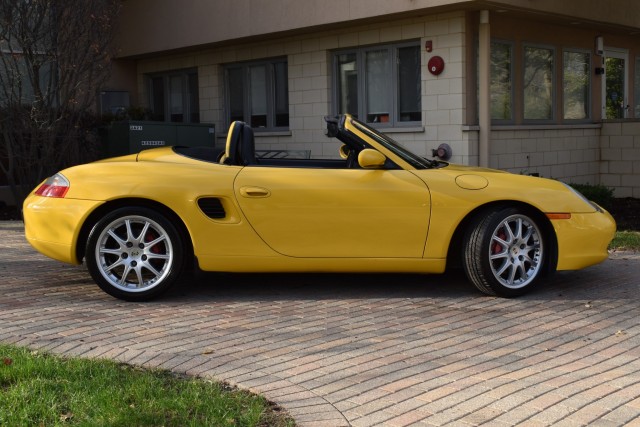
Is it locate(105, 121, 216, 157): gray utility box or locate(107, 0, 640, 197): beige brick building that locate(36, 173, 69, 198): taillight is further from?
locate(105, 121, 216, 157): gray utility box

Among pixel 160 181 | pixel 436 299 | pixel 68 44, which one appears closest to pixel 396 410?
pixel 436 299

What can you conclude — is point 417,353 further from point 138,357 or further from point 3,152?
point 3,152

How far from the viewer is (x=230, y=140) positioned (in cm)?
632

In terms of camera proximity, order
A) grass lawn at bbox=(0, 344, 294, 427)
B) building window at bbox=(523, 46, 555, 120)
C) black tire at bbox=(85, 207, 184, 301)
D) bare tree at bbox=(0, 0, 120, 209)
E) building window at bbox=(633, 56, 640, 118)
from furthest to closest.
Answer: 1. building window at bbox=(633, 56, 640, 118)
2. building window at bbox=(523, 46, 555, 120)
3. bare tree at bbox=(0, 0, 120, 209)
4. black tire at bbox=(85, 207, 184, 301)
5. grass lawn at bbox=(0, 344, 294, 427)

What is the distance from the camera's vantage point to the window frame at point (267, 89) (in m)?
15.1

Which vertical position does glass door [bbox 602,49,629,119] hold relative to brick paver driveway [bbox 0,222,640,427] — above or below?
above

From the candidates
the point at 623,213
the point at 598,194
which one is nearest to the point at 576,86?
the point at 598,194

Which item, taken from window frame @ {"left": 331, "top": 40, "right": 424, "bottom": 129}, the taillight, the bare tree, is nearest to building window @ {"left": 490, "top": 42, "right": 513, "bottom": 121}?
window frame @ {"left": 331, "top": 40, "right": 424, "bottom": 129}

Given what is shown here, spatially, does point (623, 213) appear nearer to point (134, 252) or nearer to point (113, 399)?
point (134, 252)

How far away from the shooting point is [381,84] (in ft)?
44.4

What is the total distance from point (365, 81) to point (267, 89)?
2.42 metres

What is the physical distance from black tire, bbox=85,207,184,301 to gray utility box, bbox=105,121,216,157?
7.76 meters

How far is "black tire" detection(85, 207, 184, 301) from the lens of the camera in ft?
19.6

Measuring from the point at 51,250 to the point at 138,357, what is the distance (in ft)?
6.53
